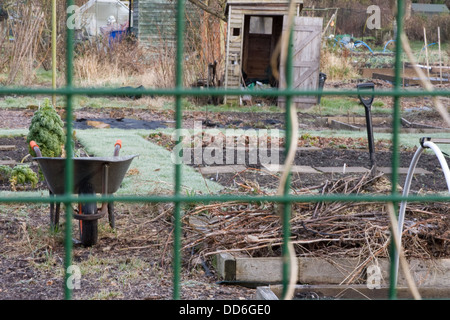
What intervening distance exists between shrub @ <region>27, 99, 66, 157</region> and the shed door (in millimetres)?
8183

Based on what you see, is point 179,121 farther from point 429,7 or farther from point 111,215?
point 429,7

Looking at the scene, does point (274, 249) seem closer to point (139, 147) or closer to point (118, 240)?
point (118, 240)

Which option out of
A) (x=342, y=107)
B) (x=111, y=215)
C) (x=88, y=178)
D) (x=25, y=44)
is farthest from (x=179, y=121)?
(x=25, y=44)

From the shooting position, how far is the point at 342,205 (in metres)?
3.63

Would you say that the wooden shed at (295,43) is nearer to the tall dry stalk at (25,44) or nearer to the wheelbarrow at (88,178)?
the tall dry stalk at (25,44)

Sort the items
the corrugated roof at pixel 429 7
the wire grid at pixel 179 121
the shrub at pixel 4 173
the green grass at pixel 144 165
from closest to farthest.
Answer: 1. the wire grid at pixel 179 121
2. the green grass at pixel 144 165
3. the shrub at pixel 4 173
4. the corrugated roof at pixel 429 7

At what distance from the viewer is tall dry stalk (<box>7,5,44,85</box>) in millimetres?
12734

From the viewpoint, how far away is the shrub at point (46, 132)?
4668 millimetres

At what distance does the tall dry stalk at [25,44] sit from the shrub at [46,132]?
8.62m

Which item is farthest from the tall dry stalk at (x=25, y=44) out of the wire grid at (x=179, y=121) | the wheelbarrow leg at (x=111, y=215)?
the wire grid at (x=179, y=121)

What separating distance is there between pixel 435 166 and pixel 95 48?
1103 centimetres

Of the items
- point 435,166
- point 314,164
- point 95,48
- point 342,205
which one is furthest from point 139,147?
point 95,48

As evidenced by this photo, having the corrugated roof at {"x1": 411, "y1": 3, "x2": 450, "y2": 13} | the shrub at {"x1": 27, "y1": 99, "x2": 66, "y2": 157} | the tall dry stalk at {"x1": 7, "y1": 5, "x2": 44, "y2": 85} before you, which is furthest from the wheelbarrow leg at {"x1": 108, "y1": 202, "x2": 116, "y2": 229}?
the corrugated roof at {"x1": 411, "y1": 3, "x2": 450, "y2": 13}
